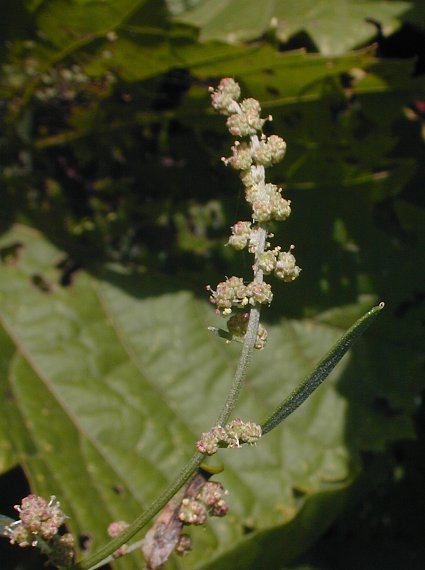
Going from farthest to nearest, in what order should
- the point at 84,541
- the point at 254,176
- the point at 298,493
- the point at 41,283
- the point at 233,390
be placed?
the point at 41,283 < the point at 298,493 < the point at 84,541 < the point at 254,176 < the point at 233,390

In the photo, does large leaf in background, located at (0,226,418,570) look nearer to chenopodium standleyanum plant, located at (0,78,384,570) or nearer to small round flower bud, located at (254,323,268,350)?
chenopodium standleyanum plant, located at (0,78,384,570)

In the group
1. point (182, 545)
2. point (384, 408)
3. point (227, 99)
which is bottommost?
point (384, 408)

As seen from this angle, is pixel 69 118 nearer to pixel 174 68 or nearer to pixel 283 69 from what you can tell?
pixel 174 68

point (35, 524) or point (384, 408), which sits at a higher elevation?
point (35, 524)

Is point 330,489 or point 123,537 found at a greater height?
point 123,537

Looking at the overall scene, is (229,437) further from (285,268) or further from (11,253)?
(11,253)

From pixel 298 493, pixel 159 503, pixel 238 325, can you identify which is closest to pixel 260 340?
pixel 238 325

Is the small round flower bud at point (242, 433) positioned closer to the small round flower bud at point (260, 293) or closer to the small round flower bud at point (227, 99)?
the small round flower bud at point (260, 293)

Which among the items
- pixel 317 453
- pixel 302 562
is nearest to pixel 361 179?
pixel 317 453
